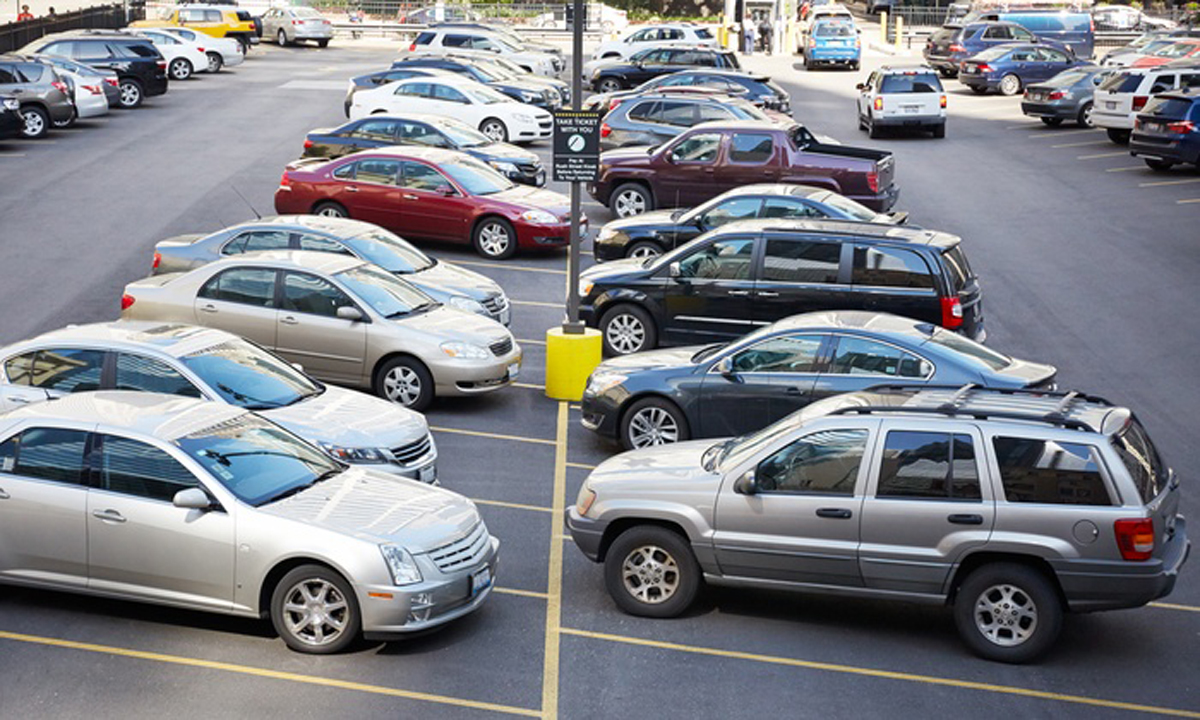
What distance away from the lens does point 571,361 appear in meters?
16.2

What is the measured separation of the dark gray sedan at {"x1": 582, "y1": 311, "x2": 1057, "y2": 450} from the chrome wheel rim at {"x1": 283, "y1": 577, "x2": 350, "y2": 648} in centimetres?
473

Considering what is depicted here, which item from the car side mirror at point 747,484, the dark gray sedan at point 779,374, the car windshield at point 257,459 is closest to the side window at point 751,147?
the dark gray sedan at point 779,374

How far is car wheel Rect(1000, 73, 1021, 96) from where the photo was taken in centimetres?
4406

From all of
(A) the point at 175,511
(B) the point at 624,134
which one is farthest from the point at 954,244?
(B) the point at 624,134

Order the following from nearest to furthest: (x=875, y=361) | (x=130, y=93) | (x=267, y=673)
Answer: (x=267, y=673), (x=875, y=361), (x=130, y=93)

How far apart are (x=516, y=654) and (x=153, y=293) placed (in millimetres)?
7711

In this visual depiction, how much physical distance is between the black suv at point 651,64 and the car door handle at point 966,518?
31383 mm

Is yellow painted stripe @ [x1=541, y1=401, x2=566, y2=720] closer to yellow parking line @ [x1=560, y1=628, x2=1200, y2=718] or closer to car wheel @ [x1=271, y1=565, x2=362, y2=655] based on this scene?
yellow parking line @ [x1=560, y1=628, x2=1200, y2=718]

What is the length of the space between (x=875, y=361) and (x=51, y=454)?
687 cm

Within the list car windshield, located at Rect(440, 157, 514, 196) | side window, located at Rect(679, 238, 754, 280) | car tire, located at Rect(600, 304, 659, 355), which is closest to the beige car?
car tire, located at Rect(600, 304, 659, 355)

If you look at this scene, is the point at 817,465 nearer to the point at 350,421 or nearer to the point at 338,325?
the point at 350,421

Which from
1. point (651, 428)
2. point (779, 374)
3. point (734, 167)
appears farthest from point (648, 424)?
point (734, 167)

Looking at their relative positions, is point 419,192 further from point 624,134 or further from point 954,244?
point 954,244

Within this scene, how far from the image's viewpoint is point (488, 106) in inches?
1252
